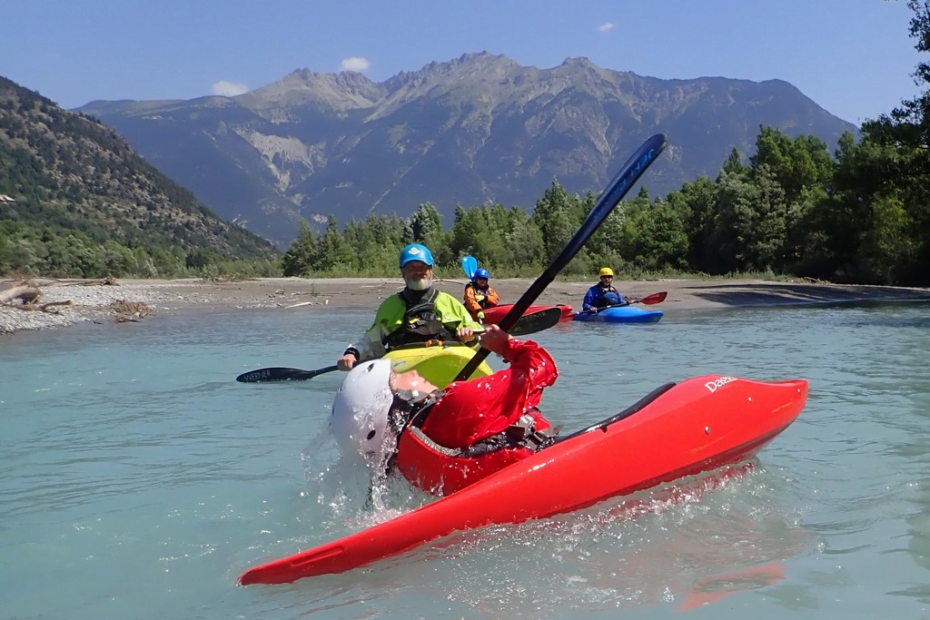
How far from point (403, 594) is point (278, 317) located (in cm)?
1470

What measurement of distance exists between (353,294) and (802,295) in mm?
10926

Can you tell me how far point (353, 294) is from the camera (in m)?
22.7

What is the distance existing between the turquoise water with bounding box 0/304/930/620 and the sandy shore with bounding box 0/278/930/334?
10145 mm

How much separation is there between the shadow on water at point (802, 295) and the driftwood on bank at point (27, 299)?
44.1 ft

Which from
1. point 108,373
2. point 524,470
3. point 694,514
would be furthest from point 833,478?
point 108,373

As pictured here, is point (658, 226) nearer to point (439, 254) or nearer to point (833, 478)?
point (439, 254)

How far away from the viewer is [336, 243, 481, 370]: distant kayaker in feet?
16.4

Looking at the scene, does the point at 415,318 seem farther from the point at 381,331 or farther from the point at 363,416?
the point at 363,416

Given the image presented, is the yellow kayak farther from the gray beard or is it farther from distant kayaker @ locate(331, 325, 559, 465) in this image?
distant kayaker @ locate(331, 325, 559, 465)

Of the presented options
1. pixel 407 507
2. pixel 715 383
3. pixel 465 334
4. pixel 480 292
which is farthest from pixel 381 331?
pixel 480 292

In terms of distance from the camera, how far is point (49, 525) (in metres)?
4.64

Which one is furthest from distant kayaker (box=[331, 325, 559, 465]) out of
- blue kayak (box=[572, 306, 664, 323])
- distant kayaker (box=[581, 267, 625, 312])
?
distant kayaker (box=[581, 267, 625, 312])

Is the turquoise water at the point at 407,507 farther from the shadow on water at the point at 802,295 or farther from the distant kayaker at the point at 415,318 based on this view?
the shadow on water at the point at 802,295

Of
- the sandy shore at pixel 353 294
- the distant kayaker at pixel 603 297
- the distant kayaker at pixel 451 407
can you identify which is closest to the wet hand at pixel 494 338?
the distant kayaker at pixel 451 407
